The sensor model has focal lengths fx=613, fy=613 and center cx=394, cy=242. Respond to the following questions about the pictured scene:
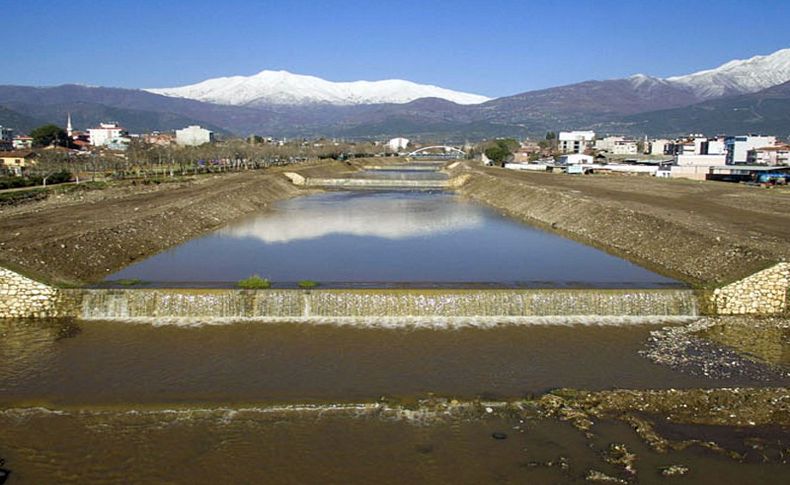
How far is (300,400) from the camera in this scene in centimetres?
1135

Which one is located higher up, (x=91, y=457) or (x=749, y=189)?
(x=749, y=189)

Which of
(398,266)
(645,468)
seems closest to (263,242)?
(398,266)

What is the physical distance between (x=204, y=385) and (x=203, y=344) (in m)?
2.43

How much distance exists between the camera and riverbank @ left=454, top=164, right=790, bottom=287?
20562 mm

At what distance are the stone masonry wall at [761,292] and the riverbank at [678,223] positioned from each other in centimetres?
36

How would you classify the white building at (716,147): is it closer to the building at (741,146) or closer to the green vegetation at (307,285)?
the building at (741,146)

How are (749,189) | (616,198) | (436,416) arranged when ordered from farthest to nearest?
(749,189), (616,198), (436,416)

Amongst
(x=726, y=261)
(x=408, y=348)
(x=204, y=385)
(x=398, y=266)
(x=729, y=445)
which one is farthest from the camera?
(x=398, y=266)

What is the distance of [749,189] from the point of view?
Result: 48.9 metres

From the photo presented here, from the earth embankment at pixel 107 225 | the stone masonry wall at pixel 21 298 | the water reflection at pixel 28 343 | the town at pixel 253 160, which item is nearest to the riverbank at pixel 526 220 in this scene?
the earth embankment at pixel 107 225

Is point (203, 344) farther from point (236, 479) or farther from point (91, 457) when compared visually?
point (236, 479)

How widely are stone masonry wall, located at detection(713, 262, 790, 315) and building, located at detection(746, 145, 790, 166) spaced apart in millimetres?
79753

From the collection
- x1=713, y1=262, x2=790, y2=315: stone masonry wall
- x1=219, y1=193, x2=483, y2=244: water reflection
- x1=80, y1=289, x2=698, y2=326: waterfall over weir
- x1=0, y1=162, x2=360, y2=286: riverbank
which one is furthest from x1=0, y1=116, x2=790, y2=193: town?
x1=713, y1=262, x2=790, y2=315: stone masonry wall

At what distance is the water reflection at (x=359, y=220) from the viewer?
30.7 m
